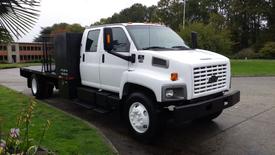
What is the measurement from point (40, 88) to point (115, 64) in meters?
4.61

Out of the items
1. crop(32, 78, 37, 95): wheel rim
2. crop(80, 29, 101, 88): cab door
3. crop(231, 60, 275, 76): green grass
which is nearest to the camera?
crop(80, 29, 101, 88): cab door

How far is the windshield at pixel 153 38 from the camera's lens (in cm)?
741

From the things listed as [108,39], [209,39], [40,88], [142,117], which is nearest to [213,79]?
[142,117]

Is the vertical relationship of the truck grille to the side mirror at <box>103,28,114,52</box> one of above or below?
below

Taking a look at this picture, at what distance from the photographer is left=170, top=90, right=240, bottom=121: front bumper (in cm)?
614

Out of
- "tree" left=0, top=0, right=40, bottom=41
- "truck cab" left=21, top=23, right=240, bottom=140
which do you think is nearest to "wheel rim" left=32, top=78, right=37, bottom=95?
"truck cab" left=21, top=23, right=240, bottom=140

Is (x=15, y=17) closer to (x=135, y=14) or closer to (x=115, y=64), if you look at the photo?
(x=115, y=64)

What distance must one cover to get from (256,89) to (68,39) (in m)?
7.57

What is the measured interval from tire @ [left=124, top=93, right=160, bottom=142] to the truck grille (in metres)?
0.86

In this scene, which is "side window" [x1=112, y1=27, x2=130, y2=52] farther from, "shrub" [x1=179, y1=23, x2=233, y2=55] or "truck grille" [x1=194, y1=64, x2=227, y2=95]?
"shrub" [x1=179, y1=23, x2=233, y2=55]

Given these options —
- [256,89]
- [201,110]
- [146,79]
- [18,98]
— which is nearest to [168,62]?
[146,79]

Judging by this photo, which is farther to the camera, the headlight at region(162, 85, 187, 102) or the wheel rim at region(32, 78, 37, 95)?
the wheel rim at region(32, 78, 37, 95)

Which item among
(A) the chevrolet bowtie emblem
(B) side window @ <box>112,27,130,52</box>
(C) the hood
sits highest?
(B) side window @ <box>112,27,130,52</box>

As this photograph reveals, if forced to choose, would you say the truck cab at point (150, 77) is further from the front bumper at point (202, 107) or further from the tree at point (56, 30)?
the tree at point (56, 30)
